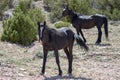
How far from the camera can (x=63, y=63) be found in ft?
37.3

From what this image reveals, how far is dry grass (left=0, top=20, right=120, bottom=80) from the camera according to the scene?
30.0 feet

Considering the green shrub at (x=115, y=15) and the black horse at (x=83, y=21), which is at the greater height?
the black horse at (x=83, y=21)

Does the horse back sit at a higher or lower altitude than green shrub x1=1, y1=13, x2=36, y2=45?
higher

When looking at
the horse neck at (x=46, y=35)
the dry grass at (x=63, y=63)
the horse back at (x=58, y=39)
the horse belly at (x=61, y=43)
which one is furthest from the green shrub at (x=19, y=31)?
the horse neck at (x=46, y=35)

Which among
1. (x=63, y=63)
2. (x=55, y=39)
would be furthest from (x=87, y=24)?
(x=55, y=39)

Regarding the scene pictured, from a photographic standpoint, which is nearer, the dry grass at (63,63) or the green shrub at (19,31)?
the dry grass at (63,63)

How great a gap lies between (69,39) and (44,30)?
1167 millimetres

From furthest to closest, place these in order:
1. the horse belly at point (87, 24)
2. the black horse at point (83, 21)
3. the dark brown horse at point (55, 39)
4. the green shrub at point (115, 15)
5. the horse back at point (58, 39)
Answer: the green shrub at point (115, 15) < the horse belly at point (87, 24) < the black horse at point (83, 21) < the horse back at point (58, 39) < the dark brown horse at point (55, 39)

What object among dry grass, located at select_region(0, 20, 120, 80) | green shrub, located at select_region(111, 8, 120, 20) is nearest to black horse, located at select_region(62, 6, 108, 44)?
dry grass, located at select_region(0, 20, 120, 80)

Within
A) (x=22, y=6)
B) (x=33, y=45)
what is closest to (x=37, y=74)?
(x=33, y=45)

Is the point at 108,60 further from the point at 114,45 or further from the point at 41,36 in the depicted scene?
the point at 41,36

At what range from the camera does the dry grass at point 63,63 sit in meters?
9.14

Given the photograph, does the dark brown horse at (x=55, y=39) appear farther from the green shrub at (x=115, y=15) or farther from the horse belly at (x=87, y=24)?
the green shrub at (x=115, y=15)

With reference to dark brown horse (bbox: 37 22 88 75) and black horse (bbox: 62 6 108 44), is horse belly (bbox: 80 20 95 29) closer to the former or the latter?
black horse (bbox: 62 6 108 44)
